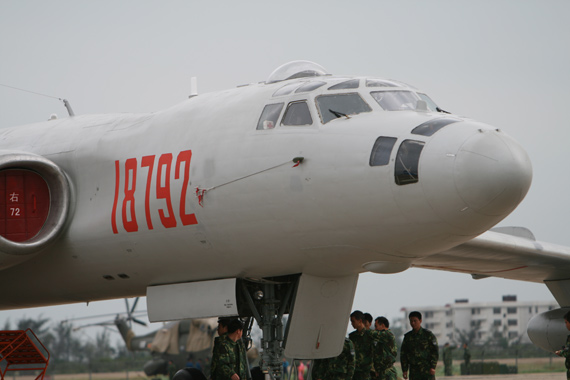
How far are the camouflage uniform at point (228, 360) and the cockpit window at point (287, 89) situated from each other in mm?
3232

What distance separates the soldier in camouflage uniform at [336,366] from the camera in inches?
494

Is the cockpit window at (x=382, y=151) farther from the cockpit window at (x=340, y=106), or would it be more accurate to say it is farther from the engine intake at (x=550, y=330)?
the engine intake at (x=550, y=330)

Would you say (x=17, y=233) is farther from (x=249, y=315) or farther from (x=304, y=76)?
(x=304, y=76)

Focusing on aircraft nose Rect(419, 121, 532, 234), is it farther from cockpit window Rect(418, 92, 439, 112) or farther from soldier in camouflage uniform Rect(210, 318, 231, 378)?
soldier in camouflage uniform Rect(210, 318, 231, 378)

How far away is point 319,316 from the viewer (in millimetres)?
10867

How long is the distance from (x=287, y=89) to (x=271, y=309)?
291 centimetres

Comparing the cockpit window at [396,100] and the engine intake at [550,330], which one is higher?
the cockpit window at [396,100]

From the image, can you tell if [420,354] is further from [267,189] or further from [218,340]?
[267,189]

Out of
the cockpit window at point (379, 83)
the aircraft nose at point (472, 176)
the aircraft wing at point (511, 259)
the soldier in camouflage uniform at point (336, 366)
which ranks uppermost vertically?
the cockpit window at point (379, 83)

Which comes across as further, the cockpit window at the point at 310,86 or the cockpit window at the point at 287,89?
the cockpit window at the point at 287,89

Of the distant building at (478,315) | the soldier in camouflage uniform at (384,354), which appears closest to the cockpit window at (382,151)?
the soldier in camouflage uniform at (384,354)

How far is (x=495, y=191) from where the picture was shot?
8453 mm

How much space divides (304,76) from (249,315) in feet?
10.8

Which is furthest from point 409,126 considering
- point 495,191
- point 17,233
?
point 17,233
